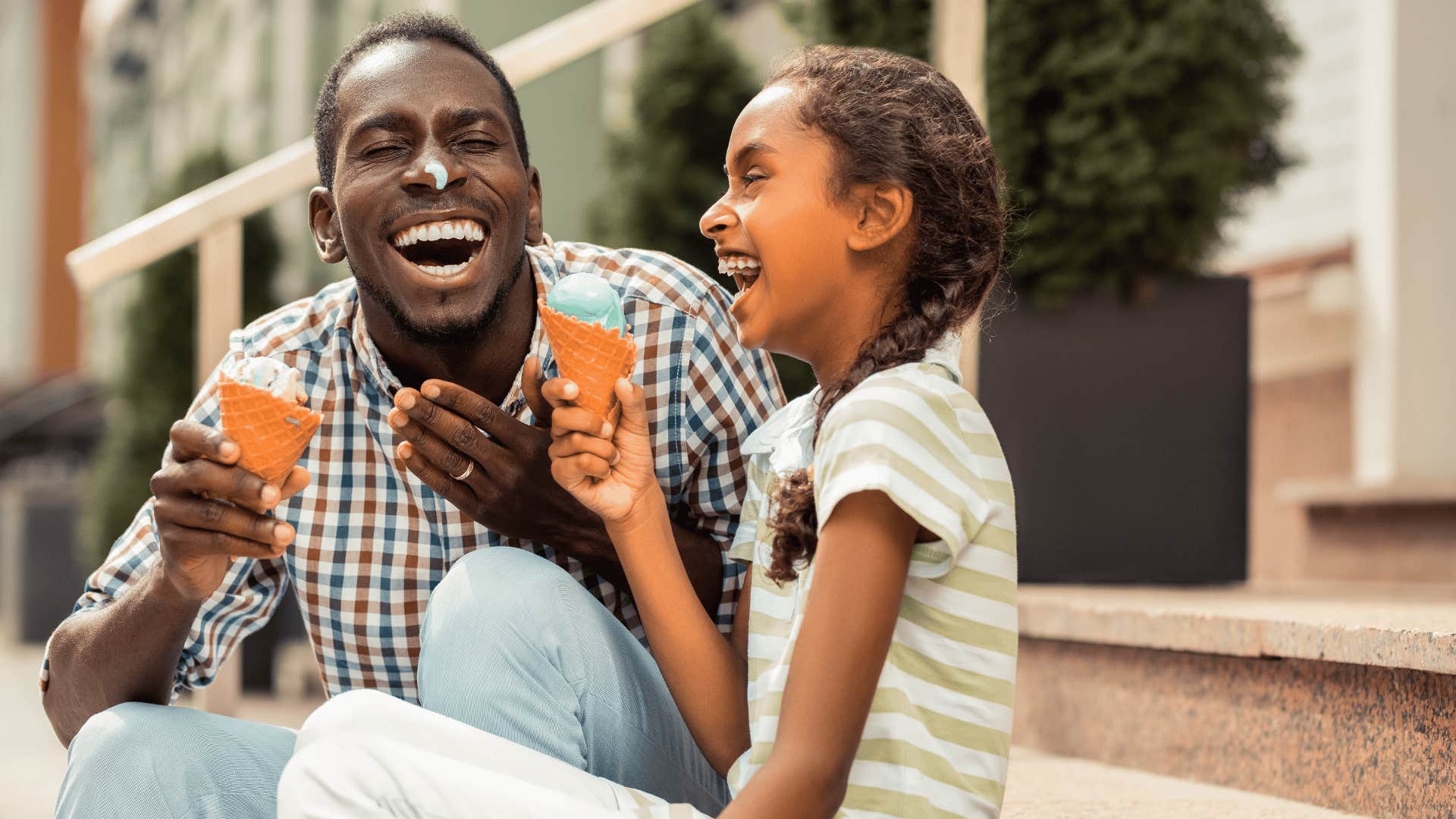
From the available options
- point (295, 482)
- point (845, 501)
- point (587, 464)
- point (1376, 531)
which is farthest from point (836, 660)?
point (1376, 531)

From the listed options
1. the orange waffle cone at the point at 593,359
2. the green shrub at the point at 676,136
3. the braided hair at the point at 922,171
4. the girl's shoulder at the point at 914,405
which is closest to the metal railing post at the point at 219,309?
the orange waffle cone at the point at 593,359

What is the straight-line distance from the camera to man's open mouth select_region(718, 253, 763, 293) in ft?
6.09

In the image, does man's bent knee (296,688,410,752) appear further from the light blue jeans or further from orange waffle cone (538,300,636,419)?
orange waffle cone (538,300,636,419)

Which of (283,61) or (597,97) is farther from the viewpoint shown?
(283,61)

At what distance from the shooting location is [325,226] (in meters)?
2.39

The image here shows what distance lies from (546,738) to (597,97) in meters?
8.03

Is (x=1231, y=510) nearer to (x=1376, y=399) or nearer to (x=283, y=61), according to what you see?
(x=1376, y=399)

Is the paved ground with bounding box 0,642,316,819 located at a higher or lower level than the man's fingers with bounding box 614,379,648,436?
lower

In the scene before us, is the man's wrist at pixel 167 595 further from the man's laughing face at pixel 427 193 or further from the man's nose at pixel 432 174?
the man's nose at pixel 432 174

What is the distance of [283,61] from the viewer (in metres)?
11.9

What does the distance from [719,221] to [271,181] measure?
160 cm

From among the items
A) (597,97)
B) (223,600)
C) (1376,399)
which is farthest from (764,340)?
(597,97)

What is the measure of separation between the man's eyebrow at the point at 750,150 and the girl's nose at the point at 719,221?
6 centimetres

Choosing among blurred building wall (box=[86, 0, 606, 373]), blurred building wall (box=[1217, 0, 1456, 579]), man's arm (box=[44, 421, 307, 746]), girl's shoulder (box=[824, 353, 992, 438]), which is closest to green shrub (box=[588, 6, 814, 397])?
blurred building wall (box=[86, 0, 606, 373])
